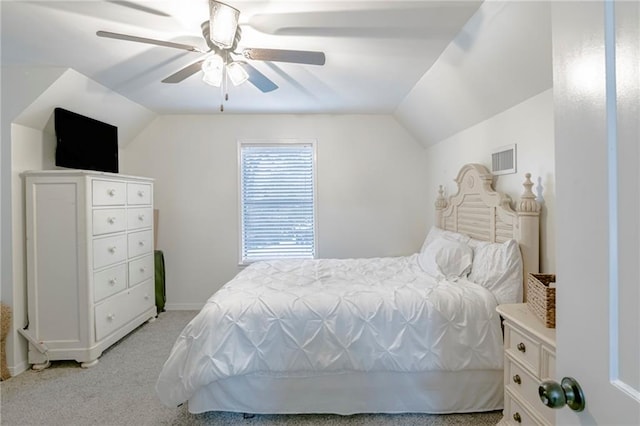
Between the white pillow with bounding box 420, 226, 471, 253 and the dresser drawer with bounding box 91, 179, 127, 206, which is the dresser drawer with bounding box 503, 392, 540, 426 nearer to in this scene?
the white pillow with bounding box 420, 226, 471, 253

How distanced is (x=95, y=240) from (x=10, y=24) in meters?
1.61

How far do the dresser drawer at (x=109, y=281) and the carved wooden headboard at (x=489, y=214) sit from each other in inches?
131

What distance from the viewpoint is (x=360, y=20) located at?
188 centimetres

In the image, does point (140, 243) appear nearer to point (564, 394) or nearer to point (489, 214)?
point (489, 214)

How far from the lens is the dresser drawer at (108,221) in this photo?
2660mm

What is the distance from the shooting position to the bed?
71.5 inches

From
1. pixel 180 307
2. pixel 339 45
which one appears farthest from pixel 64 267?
pixel 339 45

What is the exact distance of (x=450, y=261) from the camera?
2.40 m

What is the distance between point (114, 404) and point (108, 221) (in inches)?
60.7

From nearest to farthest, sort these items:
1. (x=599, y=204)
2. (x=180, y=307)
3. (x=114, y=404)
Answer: (x=599, y=204), (x=114, y=404), (x=180, y=307)

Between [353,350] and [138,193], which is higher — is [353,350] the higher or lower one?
the lower one

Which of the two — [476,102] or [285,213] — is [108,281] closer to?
[285,213]

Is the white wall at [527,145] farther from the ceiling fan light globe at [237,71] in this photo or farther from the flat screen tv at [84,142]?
the flat screen tv at [84,142]

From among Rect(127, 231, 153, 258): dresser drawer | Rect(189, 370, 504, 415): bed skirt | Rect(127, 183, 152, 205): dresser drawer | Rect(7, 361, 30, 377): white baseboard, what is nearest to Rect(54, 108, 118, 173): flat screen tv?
Rect(127, 183, 152, 205): dresser drawer
